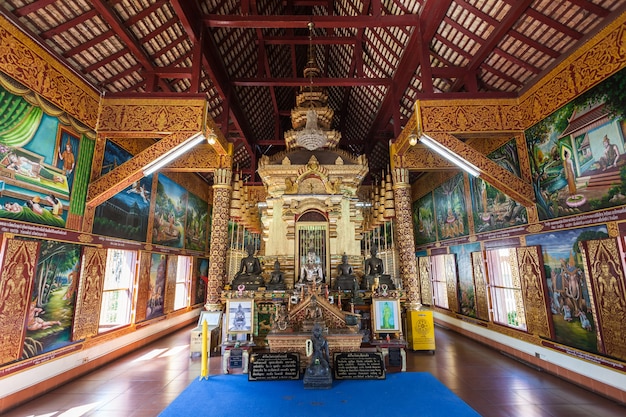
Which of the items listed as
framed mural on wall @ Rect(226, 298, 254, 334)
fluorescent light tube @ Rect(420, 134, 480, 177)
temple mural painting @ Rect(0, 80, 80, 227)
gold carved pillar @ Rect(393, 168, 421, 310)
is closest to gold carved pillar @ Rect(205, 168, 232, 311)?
framed mural on wall @ Rect(226, 298, 254, 334)

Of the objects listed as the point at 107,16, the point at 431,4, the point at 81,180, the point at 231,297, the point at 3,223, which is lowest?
the point at 231,297

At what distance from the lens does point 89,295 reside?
6.81 metres

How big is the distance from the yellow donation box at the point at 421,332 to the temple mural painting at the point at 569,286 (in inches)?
107

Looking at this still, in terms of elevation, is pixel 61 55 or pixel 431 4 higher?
pixel 431 4

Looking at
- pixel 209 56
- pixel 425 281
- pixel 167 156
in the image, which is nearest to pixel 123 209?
pixel 167 156

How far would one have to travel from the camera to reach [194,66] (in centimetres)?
743

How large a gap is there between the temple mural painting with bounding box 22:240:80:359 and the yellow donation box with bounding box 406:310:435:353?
8244 mm

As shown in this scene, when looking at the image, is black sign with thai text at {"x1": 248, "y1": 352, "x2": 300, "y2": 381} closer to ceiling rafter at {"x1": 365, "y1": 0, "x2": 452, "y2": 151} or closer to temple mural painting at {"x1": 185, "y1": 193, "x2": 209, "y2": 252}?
ceiling rafter at {"x1": 365, "y1": 0, "x2": 452, "y2": 151}

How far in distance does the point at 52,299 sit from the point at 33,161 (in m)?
2.76

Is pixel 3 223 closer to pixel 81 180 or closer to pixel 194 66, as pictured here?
pixel 81 180

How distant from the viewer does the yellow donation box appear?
7879 millimetres

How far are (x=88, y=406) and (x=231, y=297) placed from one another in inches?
121

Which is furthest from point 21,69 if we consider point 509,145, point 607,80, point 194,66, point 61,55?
point 509,145

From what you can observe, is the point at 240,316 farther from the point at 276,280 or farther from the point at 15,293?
the point at 15,293
